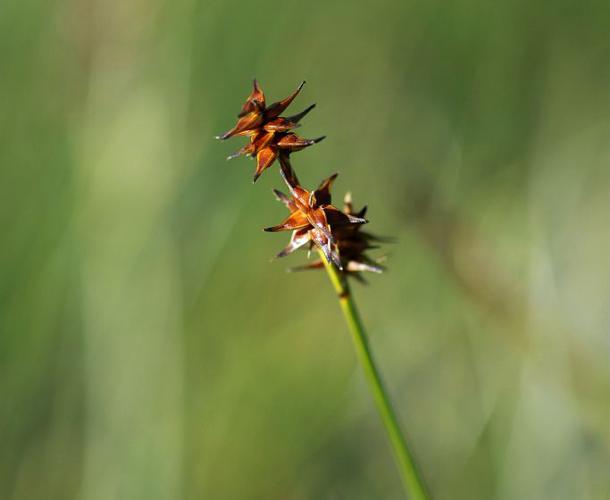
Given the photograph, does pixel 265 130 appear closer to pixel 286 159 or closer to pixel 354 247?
pixel 286 159

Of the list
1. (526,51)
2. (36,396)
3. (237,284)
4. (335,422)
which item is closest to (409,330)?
(335,422)

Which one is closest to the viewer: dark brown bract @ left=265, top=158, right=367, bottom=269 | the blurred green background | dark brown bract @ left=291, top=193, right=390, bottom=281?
dark brown bract @ left=265, top=158, right=367, bottom=269

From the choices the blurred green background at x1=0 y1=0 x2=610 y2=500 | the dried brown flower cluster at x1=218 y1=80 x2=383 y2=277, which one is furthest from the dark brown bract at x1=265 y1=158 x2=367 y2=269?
the blurred green background at x1=0 y1=0 x2=610 y2=500

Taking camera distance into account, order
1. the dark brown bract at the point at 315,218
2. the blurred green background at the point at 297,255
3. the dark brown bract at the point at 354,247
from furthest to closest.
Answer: the blurred green background at the point at 297,255
the dark brown bract at the point at 354,247
the dark brown bract at the point at 315,218

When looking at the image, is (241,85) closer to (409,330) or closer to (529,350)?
(409,330)

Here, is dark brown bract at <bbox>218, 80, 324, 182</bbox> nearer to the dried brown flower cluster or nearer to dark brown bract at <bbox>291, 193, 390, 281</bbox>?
the dried brown flower cluster

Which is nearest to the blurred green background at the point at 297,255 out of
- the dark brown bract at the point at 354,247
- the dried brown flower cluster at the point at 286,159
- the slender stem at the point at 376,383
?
the slender stem at the point at 376,383

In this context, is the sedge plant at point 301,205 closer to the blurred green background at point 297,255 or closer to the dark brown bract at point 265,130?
the dark brown bract at point 265,130
